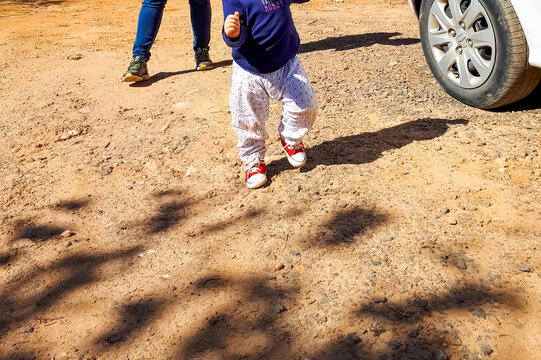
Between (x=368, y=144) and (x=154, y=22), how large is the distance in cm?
264

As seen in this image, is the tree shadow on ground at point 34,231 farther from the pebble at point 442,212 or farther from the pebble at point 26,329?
the pebble at point 442,212

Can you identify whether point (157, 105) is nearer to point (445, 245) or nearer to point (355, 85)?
point (355, 85)

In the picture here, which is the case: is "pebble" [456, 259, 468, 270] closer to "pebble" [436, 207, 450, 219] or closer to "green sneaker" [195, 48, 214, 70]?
"pebble" [436, 207, 450, 219]

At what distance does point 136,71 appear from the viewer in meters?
5.00

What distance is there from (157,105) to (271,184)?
1.76 m

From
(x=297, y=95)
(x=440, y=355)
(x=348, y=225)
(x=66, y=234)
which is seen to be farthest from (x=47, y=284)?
(x=440, y=355)

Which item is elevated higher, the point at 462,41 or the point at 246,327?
the point at 462,41

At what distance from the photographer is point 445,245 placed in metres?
2.56

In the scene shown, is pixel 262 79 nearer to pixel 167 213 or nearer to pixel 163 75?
pixel 167 213

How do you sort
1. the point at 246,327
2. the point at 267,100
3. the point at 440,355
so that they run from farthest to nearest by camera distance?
the point at 267,100 → the point at 246,327 → the point at 440,355

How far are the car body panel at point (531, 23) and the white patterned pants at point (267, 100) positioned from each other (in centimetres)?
133

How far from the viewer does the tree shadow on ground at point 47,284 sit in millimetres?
2479

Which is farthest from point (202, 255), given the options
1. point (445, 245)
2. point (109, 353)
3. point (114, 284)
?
point (445, 245)

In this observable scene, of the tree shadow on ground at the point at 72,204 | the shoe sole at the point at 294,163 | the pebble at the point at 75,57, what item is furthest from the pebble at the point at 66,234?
the pebble at the point at 75,57
